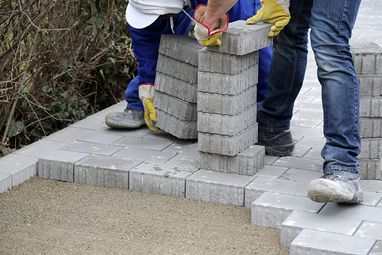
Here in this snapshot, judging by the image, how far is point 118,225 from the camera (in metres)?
4.70

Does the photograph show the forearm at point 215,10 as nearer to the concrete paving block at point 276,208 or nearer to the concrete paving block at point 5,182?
the concrete paving block at point 276,208

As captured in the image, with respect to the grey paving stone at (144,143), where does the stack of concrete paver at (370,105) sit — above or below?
above

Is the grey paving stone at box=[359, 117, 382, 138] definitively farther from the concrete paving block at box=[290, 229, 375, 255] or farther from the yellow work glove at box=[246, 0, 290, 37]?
the concrete paving block at box=[290, 229, 375, 255]

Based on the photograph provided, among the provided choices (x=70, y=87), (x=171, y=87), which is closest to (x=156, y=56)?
(x=171, y=87)

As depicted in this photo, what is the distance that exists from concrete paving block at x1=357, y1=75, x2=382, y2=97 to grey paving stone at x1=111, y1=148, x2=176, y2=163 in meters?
1.16

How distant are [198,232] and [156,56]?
1589mm

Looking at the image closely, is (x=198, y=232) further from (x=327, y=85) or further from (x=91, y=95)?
(x=91, y=95)

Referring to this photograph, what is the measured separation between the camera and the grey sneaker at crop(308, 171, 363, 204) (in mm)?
4387

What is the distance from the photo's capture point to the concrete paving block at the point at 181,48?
18.1ft

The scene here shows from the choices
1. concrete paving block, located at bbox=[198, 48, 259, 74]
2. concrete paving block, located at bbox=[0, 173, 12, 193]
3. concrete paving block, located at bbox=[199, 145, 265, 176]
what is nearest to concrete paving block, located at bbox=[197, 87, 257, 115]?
concrete paving block, located at bbox=[198, 48, 259, 74]

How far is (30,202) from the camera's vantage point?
5.03 metres

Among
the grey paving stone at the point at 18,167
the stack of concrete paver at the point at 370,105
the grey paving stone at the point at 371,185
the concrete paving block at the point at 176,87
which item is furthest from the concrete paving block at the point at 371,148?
the grey paving stone at the point at 18,167

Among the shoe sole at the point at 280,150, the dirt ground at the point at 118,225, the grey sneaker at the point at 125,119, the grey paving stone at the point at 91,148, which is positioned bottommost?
the dirt ground at the point at 118,225

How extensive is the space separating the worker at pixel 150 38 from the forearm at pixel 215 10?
2.61ft
